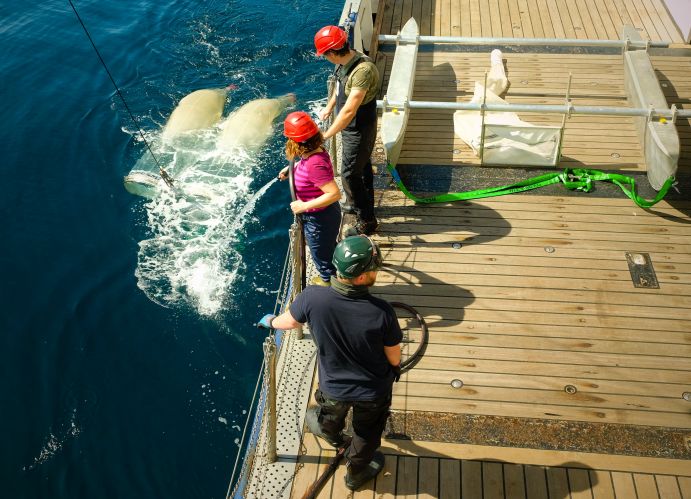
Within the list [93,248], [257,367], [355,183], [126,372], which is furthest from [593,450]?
[93,248]

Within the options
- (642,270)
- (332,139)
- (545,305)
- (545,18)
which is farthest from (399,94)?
(545,18)

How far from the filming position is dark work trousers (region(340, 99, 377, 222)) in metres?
6.46

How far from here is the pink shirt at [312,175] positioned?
5410 mm

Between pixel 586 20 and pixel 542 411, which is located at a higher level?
pixel 586 20

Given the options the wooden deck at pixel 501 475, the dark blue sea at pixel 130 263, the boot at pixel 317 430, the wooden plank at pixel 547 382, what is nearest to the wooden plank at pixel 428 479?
the wooden deck at pixel 501 475

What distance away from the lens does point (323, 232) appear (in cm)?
592

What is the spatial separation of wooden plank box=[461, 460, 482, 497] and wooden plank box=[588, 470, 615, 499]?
86 centimetres

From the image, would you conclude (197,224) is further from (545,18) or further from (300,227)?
(545,18)

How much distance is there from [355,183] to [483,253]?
1626mm

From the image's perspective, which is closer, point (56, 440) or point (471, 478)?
point (471, 478)

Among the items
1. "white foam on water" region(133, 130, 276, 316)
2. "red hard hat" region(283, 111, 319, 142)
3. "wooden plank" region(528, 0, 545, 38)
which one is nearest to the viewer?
"red hard hat" region(283, 111, 319, 142)

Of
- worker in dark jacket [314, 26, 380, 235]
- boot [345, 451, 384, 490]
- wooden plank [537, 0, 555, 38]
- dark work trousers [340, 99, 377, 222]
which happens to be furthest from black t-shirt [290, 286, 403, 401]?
wooden plank [537, 0, 555, 38]

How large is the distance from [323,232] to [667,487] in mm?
3523

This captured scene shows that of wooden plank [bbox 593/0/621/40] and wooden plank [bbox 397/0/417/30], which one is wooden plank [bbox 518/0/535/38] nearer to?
wooden plank [bbox 593/0/621/40]
